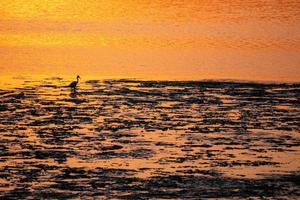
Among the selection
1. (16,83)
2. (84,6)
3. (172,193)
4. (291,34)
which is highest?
(84,6)

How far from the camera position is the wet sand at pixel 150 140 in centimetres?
1886

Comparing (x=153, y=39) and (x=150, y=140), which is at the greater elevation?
(x=153, y=39)

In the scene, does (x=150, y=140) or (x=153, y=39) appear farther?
(x=153, y=39)

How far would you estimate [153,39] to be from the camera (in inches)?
1891

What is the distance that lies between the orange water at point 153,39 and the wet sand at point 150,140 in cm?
383

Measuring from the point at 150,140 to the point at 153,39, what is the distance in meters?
24.8

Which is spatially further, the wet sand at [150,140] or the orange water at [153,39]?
the orange water at [153,39]

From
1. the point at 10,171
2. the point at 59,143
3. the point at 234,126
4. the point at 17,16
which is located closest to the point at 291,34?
the point at 17,16

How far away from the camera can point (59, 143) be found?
23094 mm

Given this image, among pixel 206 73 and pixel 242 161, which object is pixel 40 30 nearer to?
pixel 206 73

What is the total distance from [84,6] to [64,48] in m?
23.1

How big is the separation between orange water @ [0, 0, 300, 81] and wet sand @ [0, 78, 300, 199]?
383 cm

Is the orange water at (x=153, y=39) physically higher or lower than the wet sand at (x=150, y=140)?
higher

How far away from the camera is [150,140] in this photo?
23.7m
